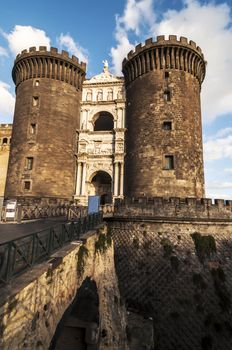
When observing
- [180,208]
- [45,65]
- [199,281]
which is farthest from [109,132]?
[199,281]

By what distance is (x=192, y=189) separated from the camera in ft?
62.3

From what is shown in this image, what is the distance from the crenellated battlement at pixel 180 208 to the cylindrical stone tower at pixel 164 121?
509 cm

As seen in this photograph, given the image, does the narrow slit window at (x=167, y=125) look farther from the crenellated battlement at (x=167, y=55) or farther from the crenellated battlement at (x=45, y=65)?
the crenellated battlement at (x=45, y=65)

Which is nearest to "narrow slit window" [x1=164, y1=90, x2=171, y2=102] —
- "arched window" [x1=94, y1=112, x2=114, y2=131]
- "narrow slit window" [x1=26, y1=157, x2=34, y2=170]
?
"arched window" [x1=94, y1=112, x2=114, y2=131]

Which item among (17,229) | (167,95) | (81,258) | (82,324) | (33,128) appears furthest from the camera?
(33,128)

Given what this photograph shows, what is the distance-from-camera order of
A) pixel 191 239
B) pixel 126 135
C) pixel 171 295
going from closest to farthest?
1. pixel 171 295
2. pixel 191 239
3. pixel 126 135

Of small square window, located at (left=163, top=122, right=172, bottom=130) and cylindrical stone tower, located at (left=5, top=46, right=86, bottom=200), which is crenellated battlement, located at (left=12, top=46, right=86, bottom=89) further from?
small square window, located at (left=163, top=122, right=172, bottom=130)

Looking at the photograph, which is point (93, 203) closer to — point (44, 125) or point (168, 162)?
point (168, 162)

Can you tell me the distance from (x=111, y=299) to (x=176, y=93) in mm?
16754

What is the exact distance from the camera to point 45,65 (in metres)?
23.0

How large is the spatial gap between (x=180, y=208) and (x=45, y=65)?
→ 721 inches

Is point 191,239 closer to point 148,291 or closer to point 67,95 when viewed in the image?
point 148,291

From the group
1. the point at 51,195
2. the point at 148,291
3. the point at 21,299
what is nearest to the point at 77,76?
the point at 51,195

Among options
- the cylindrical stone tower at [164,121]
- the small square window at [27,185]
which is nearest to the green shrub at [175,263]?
the cylindrical stone tower at [164,121]
